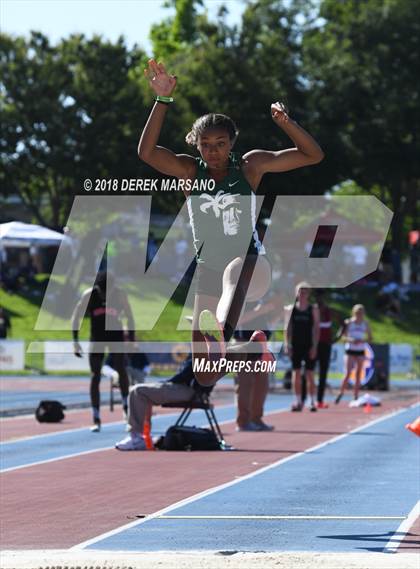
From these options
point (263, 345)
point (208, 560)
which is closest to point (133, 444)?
point (263, 345)

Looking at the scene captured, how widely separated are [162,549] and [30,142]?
4539cm

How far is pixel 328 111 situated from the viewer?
179 ft

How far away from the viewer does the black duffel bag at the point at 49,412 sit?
62.2 ft

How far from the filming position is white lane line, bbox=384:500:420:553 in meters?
7.76

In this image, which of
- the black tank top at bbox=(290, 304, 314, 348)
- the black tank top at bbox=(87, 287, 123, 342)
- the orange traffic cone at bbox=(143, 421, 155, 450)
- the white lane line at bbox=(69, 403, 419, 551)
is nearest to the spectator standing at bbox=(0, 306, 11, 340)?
the black tank top at bbox=(290, 304, 314, 348)

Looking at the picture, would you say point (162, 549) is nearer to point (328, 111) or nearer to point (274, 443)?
point (274, 443)

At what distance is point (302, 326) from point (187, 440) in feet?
20.7

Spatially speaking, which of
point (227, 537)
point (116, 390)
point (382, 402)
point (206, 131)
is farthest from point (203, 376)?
point (116, 390)

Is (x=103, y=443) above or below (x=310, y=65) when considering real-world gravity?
below

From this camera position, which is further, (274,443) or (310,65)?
(310,65)

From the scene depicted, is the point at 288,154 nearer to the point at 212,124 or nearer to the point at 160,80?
the point at 212,124

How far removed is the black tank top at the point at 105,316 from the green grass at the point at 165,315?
21003 mm

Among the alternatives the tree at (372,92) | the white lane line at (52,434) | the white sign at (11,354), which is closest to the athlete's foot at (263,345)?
the white lane line at (52,434)

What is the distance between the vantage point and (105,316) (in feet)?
55.7
